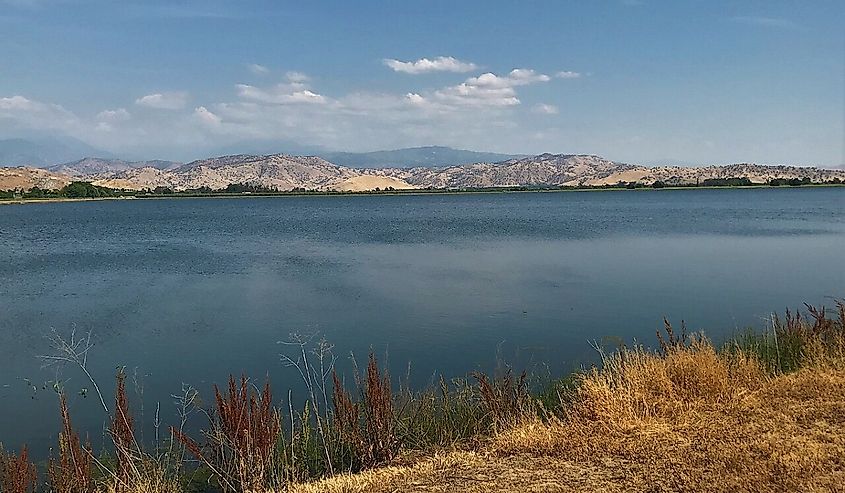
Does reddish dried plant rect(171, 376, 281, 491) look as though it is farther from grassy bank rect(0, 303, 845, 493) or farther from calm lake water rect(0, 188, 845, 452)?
calm lake water rect(0, 188, 845, 452)

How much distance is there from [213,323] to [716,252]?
2674 cm

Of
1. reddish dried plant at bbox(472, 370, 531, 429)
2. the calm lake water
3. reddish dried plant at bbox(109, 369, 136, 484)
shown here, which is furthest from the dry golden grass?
the calm lake water

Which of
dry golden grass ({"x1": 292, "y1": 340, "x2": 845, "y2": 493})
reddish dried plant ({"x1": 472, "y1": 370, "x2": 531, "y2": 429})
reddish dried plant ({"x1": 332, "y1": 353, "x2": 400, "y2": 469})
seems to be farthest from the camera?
reddish dried plant ({"x1": 472, "y1": 370, "x2": 531, "y2": 429})

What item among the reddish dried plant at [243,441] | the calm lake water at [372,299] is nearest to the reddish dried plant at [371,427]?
the reddish dried plant at [243,441]

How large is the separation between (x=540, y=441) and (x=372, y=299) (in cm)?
1582

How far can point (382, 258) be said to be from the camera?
120 feet

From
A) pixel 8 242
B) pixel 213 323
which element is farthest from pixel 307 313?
pixel 8 242

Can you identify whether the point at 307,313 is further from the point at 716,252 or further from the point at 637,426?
the point at 716,252

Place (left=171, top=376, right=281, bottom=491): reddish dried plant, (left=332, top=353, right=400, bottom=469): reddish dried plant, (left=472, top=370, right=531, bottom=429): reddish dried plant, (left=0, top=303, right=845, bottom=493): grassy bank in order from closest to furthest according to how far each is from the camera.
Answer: (left=0, top=303, right=845, bottom=493): grassy bank, (left=171, top=376, right=281, bottom=491): reddish dried plant, (left=332, top=353, right=400, bottom=469): reddish dried plant, (left=472, top=370, right=531, bottom=429): reddish dried plant

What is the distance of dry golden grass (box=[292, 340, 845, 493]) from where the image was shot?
6.97m

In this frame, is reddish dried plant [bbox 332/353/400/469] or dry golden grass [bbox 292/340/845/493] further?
reddish dried plant [bbox 332/353/400/469]

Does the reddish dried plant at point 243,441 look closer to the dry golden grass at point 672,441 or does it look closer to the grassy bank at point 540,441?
the grassy bank at point 540,441

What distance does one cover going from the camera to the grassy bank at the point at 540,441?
7211 mm

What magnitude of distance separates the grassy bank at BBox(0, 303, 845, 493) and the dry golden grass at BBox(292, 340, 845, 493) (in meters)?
0.02
